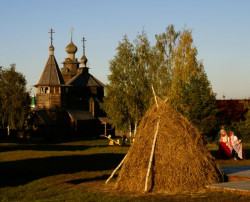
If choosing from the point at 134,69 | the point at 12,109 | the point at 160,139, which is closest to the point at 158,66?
the point at 134,69

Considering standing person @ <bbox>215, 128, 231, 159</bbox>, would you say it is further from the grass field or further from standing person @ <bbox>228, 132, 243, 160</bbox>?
the grass field

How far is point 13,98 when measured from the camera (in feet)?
181

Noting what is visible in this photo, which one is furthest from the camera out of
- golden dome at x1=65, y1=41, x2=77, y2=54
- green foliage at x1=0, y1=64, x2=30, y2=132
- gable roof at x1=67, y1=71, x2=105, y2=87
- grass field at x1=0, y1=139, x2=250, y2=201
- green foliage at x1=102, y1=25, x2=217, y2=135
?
golden dome at x1=65, y1=41, x2=77, y2=54

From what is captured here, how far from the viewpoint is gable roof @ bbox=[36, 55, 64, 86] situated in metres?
60.4

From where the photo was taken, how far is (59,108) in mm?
61312

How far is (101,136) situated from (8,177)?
50.2 meters

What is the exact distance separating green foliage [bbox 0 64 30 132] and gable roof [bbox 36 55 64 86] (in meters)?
3.90

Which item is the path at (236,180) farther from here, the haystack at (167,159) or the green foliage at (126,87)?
the green foliage at (126,87)

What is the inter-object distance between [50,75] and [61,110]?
496cm

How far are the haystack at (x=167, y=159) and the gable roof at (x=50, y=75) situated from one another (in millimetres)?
46772

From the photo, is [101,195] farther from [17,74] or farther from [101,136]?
[101,136]

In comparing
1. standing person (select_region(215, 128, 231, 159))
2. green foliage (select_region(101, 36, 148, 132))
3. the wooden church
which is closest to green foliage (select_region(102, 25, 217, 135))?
green foliage (select_region(101, 36, 148, 132))

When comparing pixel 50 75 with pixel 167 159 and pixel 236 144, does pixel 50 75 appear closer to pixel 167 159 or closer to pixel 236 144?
pixel 236 144

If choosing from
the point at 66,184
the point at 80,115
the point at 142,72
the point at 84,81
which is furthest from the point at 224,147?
the point at 84,81
